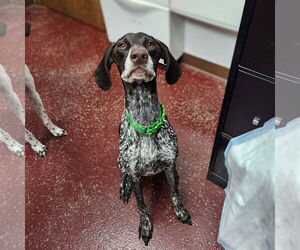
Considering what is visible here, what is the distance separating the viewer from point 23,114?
1.81m

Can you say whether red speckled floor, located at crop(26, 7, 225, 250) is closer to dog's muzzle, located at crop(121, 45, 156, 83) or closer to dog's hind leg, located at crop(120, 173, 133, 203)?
dog's hind leg, located at crop(120, 173, 133, 203)

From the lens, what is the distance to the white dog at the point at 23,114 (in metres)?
1.70

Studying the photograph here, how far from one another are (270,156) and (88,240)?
1.09 meters

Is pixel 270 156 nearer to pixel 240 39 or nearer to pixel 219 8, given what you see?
pixel 240 39

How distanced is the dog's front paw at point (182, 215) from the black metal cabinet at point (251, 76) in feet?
1.42

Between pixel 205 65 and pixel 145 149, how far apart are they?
1.44m

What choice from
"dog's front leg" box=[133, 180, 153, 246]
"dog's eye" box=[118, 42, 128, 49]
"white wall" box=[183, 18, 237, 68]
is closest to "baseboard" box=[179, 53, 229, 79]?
"white wall" box=[183, 18, 237, 68]

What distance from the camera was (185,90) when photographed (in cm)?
234

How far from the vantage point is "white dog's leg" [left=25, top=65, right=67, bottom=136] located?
1737mm

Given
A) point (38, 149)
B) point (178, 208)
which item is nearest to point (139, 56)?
point (178, 208)

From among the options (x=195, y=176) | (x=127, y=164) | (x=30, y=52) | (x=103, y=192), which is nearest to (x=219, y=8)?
(x=195, y=176)

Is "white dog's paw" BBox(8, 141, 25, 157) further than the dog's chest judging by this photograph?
Yes

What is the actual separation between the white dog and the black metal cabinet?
117 cm

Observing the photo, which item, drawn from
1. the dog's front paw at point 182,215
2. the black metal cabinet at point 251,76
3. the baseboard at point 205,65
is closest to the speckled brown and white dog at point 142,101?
the dog's front paw at point 182,215
